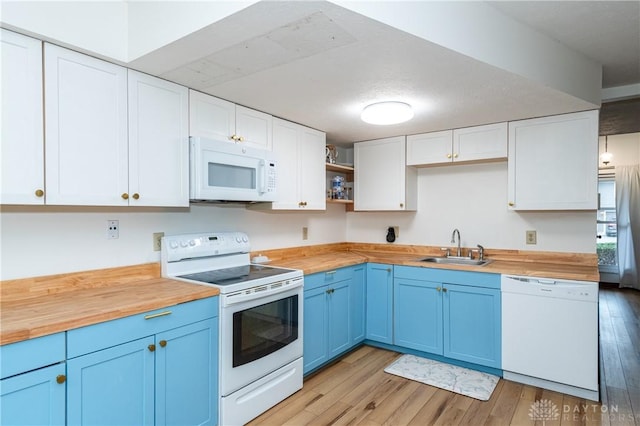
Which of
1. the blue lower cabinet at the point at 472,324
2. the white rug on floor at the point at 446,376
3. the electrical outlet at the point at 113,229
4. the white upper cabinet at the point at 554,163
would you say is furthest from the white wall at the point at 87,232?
the white upper cabinet at the point at 554,163

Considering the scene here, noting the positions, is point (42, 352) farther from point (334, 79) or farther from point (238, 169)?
point (334, 79)

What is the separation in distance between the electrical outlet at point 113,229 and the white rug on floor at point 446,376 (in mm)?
2266

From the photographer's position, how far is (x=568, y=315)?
257 cm

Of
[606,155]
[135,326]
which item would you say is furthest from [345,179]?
[606,155]

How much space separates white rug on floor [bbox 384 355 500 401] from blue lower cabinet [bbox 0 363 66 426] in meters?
2.27

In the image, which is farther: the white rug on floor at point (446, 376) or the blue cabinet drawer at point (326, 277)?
the blue cabinet drawer at point (326, 277)

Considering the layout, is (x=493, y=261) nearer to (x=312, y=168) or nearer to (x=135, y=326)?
(x=312, y=168)

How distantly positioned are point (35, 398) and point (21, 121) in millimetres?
1171

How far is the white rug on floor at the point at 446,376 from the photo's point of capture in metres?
2.67

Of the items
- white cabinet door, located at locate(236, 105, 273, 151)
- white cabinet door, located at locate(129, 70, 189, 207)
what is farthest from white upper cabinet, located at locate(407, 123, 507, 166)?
white cabinet door, located at locate(129, 70, 189, 207)

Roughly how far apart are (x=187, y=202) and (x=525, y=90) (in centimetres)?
228

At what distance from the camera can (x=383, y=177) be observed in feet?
12.4

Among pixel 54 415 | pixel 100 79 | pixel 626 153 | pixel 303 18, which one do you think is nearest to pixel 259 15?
pixel 303 18

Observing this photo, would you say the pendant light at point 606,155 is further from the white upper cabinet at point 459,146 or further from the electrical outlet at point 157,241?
the electrical outlet at point 157,241
